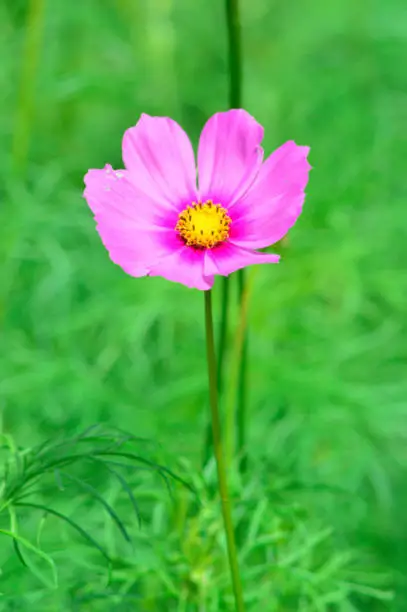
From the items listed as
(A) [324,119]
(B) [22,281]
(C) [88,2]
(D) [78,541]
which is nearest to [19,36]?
(C) [88,2]

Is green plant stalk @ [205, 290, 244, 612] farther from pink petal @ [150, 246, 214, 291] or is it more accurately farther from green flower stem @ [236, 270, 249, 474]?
green flower stem @ [236, 270, 249, 474]

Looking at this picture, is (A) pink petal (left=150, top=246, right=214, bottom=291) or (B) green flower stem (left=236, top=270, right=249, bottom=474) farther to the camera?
(B) green flower stem (left=236, top=270, right=249, bottom=474)

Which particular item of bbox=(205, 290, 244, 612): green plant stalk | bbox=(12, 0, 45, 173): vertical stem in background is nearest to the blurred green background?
bbox=(12, 0, 45, 173): vertical stem in background

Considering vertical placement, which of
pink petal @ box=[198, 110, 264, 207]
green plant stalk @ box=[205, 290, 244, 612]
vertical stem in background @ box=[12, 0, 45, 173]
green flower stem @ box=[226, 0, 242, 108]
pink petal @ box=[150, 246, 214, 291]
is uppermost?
vertical stem in background @ box=[12, 0, 45, 173]

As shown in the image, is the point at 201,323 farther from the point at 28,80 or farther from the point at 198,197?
the point at 198,197

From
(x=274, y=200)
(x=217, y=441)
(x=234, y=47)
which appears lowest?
(x=217, y=441)

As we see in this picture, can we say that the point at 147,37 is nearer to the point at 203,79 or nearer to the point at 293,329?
the point at 203,79

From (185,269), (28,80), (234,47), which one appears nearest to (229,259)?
(185,269)

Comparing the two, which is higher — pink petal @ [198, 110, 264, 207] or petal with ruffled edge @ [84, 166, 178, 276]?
pink petal @ [198, 110, 264, 207]
